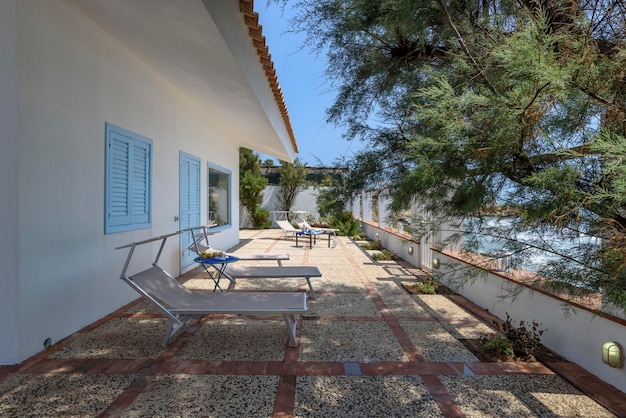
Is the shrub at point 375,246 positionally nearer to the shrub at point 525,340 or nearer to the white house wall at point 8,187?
the shrub at point 525,340

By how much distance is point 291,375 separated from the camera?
3.06 m

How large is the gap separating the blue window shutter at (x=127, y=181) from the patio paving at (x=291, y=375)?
1333 mm

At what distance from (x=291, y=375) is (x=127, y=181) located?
3.65 metres

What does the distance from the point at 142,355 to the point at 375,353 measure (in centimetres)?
233

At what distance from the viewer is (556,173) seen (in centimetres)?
146

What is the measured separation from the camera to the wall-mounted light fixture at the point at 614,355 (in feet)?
9.11

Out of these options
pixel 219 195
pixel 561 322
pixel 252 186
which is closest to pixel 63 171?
pixel 561 322

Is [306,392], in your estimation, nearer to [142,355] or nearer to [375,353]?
[375,353]

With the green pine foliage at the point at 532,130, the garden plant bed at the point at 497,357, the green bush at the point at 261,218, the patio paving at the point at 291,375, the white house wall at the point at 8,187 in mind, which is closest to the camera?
the green pine foliage at the point at 532,130

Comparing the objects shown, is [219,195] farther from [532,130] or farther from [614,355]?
[532,130]

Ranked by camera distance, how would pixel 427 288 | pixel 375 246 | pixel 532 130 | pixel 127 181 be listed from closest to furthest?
pixel 532 130
pixel 127 181
pixel 427 288
pixel 375 246

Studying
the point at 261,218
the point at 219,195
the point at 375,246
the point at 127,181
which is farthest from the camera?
the point at 261,218

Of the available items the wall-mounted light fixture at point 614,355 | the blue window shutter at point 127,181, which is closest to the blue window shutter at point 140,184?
the blue window shutter at point 127,181

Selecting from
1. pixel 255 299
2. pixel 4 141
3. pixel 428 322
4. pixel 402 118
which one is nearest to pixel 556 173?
pixel 402 118
